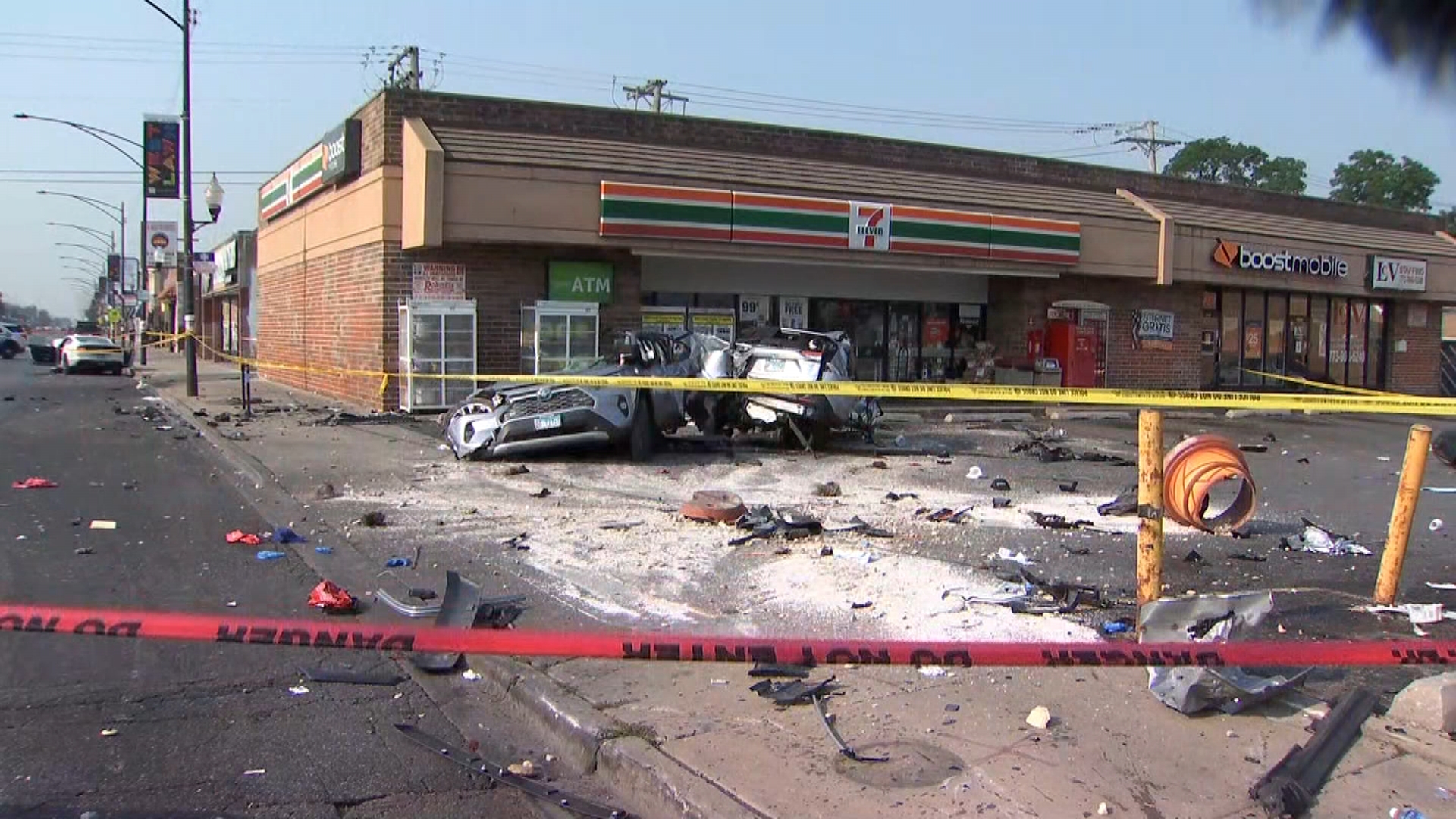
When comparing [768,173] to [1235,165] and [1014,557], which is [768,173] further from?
[1235,165]

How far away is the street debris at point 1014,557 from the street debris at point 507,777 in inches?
165

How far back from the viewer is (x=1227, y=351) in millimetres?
26812

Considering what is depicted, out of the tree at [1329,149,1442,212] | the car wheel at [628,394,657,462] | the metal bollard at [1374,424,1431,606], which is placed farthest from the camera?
the tree at [1329,149,1442,212]

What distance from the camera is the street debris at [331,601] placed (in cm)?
643

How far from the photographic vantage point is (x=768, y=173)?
65.2 ft

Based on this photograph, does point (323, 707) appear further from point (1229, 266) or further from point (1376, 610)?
point (1229, 266)

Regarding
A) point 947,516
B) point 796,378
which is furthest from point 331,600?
point 796,378

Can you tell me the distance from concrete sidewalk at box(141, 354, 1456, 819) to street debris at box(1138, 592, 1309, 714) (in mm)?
73

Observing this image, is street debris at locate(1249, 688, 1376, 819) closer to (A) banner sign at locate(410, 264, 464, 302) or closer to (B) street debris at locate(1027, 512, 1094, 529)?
(B) street debris at locate(1027, 512, 1094, 529)

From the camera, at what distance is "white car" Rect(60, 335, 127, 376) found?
35.5m

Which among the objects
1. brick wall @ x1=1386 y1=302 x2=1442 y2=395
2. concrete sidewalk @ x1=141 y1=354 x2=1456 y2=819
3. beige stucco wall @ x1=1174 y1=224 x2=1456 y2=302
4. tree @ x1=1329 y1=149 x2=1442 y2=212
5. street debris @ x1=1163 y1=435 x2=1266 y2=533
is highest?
tree @ x1=1329 y1=149 x2=1442 y2=212

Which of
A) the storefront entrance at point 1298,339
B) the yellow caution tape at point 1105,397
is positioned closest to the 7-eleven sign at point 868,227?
the yellow caution tape at point 1105,397

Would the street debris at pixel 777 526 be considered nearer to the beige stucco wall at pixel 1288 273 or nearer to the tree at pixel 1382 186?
the beige stucco wall at pixel 1288 273

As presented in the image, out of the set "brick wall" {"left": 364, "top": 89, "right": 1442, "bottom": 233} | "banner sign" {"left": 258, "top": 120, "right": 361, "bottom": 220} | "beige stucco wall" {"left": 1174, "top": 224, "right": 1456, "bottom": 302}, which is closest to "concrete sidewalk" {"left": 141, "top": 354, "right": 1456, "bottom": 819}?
"brick wall" {"left": 364, "top": 89, "right": 1442, "bottom": 233}
